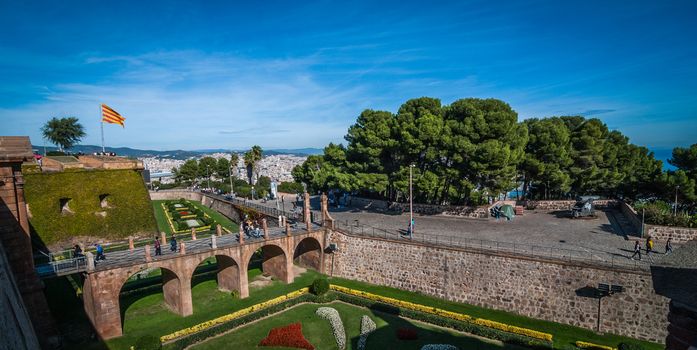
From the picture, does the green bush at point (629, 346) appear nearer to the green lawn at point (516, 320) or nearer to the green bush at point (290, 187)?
the green lawn at point (516, 320)

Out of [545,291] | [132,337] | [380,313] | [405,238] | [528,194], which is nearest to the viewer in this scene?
[132,337]

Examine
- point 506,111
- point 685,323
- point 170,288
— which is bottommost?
point 170,288

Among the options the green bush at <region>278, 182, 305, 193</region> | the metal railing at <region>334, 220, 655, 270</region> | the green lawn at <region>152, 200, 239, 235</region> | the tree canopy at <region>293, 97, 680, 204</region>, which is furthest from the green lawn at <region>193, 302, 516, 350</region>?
the green bush at <region>278, 182, 305, 193</region>

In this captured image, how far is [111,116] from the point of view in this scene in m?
45.5

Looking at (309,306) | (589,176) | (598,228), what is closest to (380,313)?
(309,306)

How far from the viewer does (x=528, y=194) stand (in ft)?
169

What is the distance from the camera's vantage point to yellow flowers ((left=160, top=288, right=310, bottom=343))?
22.9 metres

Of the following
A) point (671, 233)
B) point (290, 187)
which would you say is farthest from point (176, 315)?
point (290, 187)

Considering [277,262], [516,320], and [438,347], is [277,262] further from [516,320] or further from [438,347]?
[516,320]

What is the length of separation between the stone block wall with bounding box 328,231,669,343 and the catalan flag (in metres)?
32.7

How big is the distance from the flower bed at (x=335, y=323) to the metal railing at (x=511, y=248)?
7846mm

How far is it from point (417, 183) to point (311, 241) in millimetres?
12149

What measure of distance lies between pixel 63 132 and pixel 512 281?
7708 centimetres

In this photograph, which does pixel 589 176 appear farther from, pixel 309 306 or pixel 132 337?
pixel 132 337
